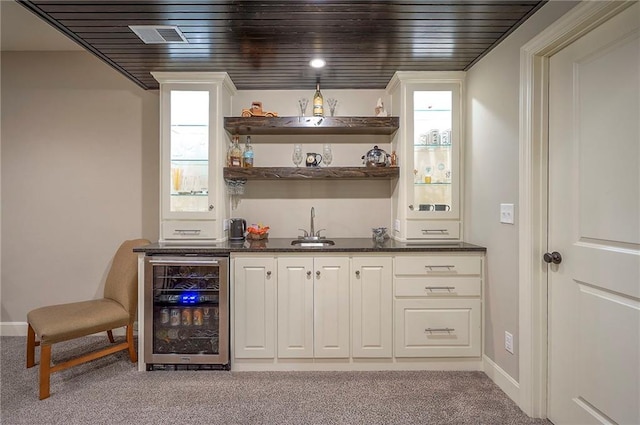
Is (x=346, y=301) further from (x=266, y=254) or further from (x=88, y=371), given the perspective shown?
(x=88, y=371)

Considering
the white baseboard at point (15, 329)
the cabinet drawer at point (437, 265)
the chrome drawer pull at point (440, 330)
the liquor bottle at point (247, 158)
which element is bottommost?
the white baseboard at point (15, 329)

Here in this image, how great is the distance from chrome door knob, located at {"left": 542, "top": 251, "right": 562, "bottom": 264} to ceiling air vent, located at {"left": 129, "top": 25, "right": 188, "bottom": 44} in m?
2.66

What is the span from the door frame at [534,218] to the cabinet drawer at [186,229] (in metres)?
2.30

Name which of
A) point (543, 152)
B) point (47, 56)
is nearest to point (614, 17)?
point (543, 152)

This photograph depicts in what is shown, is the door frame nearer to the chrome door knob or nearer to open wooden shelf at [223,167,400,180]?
the chrome door knob

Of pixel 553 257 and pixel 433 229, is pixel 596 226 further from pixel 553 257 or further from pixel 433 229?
pixel 433 229

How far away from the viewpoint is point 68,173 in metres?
3.12

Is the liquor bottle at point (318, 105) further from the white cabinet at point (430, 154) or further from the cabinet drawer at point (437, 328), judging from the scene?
the cabinet drawer at point (437, 328)

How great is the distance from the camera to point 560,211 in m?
1.81

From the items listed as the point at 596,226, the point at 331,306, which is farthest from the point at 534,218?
the point at 331,306

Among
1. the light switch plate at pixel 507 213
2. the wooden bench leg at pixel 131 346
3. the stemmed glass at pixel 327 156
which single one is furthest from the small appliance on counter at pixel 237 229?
the light switch plate at pixel 507 213

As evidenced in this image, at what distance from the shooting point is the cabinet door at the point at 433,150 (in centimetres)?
270

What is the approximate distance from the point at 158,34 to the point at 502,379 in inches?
129

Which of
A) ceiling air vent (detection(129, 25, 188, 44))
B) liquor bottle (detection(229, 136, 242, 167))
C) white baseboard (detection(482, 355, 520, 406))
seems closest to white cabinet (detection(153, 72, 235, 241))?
liquor bottle (detection(229, 136, 242, 167))
